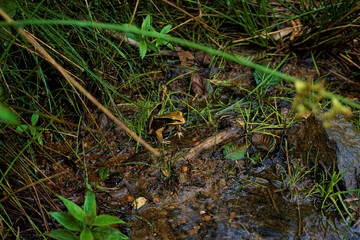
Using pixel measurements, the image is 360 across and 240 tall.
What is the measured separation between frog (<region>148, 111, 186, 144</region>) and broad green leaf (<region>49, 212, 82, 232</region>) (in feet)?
2.70

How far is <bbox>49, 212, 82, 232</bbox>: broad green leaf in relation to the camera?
1.71 metres

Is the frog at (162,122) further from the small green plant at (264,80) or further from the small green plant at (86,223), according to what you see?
the small green plant at (86,223)

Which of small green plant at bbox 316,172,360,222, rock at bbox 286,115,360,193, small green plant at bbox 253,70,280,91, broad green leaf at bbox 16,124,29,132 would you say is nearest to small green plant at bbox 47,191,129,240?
broad green leaf at bbox 16,124,29,132

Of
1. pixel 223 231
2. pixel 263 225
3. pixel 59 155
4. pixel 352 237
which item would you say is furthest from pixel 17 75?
pixel 352 237

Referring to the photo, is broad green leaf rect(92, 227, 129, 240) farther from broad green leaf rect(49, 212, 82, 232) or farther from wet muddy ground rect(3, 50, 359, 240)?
wet muddy ground rect(3, 50, 359, 240)

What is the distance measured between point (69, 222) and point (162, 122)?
0.88 meters

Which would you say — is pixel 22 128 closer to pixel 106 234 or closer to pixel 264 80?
pixel 106 234

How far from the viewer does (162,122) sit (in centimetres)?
246

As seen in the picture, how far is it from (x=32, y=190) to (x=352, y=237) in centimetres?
143

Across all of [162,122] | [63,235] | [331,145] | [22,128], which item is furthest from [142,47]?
[331,145]

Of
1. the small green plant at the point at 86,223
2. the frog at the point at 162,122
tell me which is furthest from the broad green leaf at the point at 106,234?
the frog at the point at 162,122

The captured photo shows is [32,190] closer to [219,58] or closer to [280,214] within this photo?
[280,214]

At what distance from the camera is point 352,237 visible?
6.78ft

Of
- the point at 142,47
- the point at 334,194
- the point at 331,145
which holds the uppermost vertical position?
the point at 142,47
